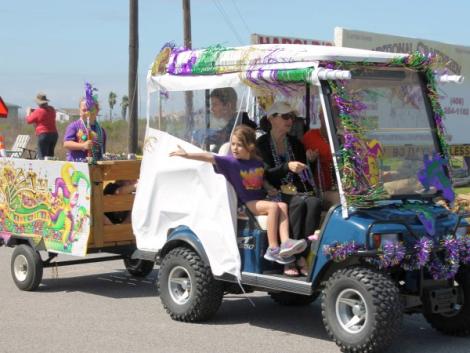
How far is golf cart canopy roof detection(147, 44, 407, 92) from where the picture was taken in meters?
6.71

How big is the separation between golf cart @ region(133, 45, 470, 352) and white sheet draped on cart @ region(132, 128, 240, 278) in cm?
1

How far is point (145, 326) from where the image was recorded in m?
7.64

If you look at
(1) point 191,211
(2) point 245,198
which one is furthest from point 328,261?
(1) point 191,211

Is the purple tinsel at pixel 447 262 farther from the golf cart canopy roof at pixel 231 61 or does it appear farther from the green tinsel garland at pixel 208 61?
the green tinsel garland at pixel 208 61

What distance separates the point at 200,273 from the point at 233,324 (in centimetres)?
58

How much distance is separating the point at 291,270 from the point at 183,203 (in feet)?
4.33

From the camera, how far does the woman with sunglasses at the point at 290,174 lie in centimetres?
697

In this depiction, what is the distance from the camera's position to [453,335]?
23.4 feet

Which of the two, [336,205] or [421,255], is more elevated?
[336,205]

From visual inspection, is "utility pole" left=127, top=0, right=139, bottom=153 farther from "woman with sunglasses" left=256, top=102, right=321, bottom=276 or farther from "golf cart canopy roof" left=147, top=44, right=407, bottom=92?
"woman with sunglasses" left=256, top=102, right=321, bottom=276

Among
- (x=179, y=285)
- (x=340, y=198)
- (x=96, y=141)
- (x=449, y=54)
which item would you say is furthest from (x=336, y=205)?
(x=449, y=54)

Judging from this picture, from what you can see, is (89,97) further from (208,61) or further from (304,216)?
(304,216)

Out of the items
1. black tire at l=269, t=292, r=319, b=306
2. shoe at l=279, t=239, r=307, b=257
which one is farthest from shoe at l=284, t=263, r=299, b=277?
black tire at l=269, t=292, r=319, b=306

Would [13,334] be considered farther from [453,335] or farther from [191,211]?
[453,335]
